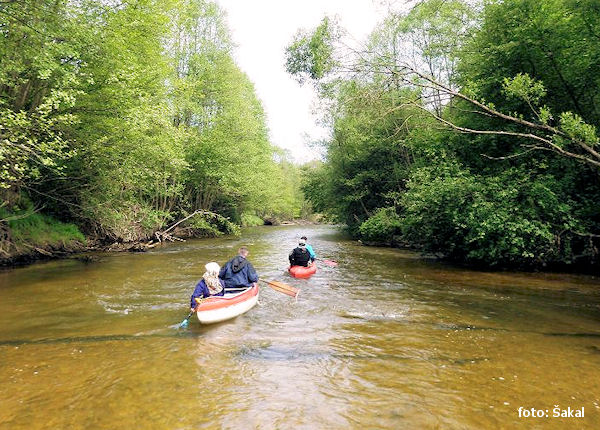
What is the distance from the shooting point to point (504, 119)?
1227cm

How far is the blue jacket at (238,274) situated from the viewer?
29.5 feet

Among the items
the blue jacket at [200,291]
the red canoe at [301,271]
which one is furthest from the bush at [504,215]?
the blue jacket at [200,291]

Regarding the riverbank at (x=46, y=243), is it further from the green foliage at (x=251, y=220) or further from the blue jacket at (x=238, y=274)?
the green foliage at (x=251, y=220)

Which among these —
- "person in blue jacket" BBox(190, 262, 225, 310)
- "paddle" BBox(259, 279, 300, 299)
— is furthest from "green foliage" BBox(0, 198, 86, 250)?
"paddle" BBox(259, 279, 300, 299)

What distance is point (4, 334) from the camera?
22.4 ft

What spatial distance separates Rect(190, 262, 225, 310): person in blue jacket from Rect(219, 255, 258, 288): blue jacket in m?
0.47

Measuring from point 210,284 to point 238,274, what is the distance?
965mm

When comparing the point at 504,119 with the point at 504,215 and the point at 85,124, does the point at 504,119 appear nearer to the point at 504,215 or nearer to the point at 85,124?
the point at 504,215

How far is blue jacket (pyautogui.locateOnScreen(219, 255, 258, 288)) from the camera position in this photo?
898 centimetres

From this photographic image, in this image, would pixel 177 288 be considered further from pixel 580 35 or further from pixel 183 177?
pixel 183 177

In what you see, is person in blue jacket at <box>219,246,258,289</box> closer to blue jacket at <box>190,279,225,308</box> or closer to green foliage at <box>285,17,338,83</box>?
blue jacket at <box>190,279,225,308</box>

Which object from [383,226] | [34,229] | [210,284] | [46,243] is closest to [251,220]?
[383,226]

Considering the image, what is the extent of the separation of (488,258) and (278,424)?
480 inches

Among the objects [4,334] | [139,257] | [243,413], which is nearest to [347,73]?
[243,413]
